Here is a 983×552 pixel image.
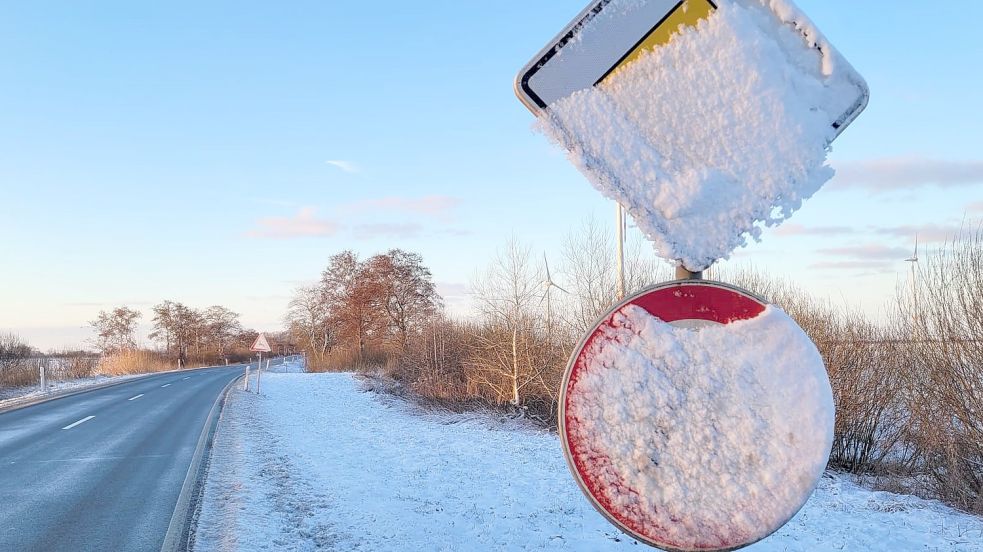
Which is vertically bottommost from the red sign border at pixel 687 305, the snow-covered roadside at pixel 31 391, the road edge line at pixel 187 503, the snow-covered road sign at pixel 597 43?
the road edge line at pixel 187 503

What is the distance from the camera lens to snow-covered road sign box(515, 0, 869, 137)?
128 cm

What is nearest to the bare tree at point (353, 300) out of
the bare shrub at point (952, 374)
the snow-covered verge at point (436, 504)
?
the snow-covered verge at point (436, 504)

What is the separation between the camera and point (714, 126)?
4.13 ft

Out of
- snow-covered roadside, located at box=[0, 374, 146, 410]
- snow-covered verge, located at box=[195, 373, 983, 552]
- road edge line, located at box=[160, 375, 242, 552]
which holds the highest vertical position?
snow-covered roadside, located at box=[0, 374, 146, 410]

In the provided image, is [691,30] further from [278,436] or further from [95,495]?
[278,436]

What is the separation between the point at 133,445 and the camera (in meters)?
11.8

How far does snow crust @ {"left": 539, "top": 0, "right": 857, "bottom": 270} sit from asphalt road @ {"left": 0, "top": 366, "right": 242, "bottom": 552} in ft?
21.8

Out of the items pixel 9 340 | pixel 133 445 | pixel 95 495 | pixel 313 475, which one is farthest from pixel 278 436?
pixel 9 340

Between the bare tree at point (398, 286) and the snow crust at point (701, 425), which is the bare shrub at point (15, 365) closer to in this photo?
the bare tree at point (398, 286)

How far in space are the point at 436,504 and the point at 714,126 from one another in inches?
296

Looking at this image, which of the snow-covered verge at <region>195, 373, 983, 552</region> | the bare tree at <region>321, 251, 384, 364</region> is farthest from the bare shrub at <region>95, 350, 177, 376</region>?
the snow-covered verge at <region>195, 373, 983, 552</region>

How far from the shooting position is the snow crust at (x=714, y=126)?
1.23 m

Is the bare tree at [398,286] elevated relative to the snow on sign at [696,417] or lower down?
elevated

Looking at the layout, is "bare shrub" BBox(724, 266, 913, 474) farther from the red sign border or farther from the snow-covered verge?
the red sign border
